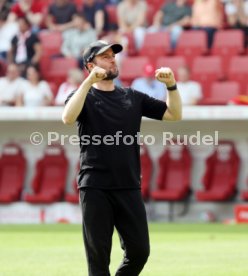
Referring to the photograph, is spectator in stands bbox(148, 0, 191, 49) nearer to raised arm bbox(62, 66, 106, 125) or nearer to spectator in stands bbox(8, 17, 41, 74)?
spectator in stands bbox(8, 17, 41, 74)

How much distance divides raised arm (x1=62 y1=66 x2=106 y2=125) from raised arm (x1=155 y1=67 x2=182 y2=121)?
0.49 metres

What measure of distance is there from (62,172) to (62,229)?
11.3 feet

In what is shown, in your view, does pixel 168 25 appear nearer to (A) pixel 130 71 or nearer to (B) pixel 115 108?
(A) pixel 130 71

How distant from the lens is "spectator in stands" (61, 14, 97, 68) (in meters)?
20.5

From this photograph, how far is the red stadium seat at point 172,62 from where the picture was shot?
1898 cm

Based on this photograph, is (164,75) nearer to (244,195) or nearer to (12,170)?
(244,195)

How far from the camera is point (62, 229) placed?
16.4m

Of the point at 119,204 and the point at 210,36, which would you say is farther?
the point at 210,36

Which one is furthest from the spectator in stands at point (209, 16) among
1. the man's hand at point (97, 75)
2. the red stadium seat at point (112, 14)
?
the man's hand at point (97, 75)

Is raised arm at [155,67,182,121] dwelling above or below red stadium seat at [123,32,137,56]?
above

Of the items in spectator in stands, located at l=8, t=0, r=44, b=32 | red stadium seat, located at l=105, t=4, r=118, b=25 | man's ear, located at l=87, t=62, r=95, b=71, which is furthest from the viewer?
red stadium seat, located at l=105, t=4, r=118, b=25

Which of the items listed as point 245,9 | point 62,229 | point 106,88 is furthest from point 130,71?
point 106,88

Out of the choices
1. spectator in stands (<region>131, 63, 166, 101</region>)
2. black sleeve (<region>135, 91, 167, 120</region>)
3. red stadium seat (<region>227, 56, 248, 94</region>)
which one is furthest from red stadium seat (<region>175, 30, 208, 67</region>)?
black sleeve (<region>135, 91, 167, 120</region>)

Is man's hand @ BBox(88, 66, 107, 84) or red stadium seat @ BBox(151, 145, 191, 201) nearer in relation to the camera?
man's hand @ BBox(88, 66, 107, 84)
